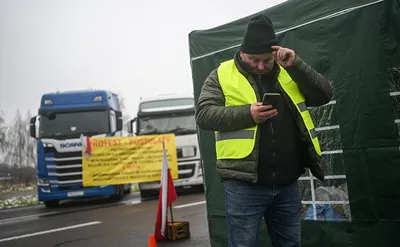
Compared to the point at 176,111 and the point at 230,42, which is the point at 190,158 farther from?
the point at 230,42

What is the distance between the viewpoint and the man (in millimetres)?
2414

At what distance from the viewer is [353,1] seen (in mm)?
3590

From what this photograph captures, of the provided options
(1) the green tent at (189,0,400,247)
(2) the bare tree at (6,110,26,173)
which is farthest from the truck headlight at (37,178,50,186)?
(2) the bare tree at (6,110,26,173)

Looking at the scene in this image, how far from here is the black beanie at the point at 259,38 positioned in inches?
96.3

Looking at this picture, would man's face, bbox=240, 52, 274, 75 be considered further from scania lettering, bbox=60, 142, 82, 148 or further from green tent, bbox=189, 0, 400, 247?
scania lettering, bbox=60, 142, 82, 148

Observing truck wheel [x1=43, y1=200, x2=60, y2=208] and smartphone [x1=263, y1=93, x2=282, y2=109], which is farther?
truck wheel [x1=43, y1=200, x2=60, y2=208]

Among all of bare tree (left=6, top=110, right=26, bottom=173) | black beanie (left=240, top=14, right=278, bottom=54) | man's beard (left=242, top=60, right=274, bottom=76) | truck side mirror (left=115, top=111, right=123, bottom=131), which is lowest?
bare tree (left=6, top=110, right=26, bottom=173)

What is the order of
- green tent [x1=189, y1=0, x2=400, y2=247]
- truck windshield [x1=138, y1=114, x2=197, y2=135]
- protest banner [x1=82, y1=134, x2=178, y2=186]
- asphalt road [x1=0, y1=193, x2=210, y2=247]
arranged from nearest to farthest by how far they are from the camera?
green tent [x1=189, y1=0, x2=400, y2=247] → asphalt road [x1=0, y1=193, x2=210, y2=247] → protest banner [x1=82, y1=134, x2=178, y2=186] → truck windshield [x1=138, y1=114, x2=197, y2=135]

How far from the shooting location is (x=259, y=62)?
2.52m

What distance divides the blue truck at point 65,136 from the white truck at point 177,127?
1.16m

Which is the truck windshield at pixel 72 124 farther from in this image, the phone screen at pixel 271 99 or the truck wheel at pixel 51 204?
the phone screen at pixel 271 99

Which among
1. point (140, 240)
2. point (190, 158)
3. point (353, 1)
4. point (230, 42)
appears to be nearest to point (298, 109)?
point (353, 1)

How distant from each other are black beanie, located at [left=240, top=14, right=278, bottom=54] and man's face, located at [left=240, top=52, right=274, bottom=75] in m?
0.04

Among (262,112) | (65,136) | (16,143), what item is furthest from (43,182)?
(16,143)
